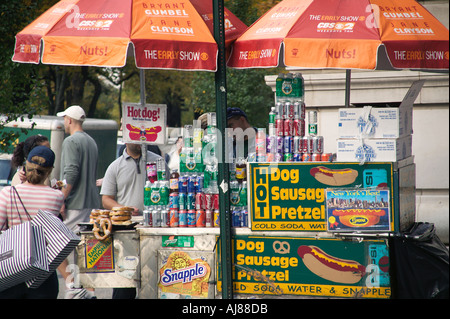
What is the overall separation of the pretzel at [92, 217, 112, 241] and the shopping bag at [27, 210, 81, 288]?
0.48 m

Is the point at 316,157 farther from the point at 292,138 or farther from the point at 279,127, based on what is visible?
the point at 279,127

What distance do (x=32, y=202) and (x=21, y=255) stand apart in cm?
59

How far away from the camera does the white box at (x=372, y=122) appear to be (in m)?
5.88

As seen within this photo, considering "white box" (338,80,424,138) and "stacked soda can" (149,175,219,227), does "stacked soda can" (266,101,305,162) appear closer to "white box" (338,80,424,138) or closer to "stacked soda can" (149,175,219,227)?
"white box" (338,80,424,138)

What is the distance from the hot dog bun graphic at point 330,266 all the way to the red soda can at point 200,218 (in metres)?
0.92

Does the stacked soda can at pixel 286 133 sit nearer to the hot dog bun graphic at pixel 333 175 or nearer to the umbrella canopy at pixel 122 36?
the hot dog bun graphic at pixel 333 175

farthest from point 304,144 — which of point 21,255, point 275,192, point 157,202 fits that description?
point 21,255

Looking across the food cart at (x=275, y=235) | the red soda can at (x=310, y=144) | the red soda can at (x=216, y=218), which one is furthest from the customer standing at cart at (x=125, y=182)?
the red soda can at (x=310, y=144)

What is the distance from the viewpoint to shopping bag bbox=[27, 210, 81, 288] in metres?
5.54

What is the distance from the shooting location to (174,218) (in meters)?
6.09

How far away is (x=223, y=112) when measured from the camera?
19.3 ft

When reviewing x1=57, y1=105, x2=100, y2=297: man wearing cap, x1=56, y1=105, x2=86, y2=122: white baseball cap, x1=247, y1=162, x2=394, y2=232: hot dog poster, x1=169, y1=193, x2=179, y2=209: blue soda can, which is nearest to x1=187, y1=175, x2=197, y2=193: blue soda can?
x1=169, y1=193, x2=179, y2=209: blue soda can
